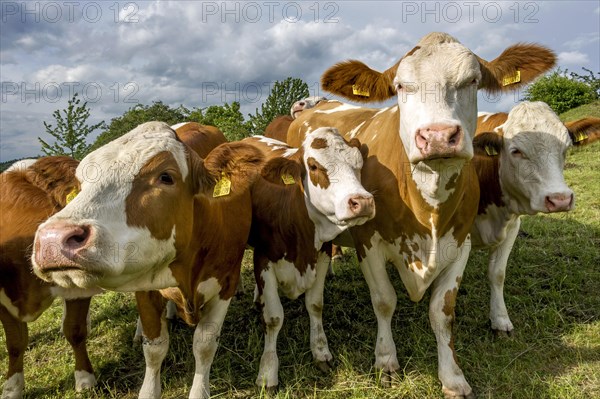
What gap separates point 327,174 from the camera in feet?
13.3

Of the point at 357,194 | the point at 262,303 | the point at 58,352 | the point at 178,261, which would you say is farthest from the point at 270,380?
the point at 58,352

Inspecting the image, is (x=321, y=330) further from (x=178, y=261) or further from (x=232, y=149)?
(x=232, y=149)

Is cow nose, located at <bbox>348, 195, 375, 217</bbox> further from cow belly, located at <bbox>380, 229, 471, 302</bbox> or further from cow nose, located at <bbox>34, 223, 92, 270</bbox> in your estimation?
cow nose, located at <bbox>34, 223, 92, 270</bbox>

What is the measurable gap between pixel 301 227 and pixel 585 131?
10.6 ft

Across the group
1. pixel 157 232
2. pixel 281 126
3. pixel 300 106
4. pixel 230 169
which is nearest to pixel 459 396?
pixel 230 169

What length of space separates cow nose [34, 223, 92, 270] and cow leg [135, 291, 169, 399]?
124cm

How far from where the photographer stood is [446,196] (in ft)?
11.7

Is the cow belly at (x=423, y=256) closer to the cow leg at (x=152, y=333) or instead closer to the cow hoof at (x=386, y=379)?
the cow hoof at (x=386, y=379)

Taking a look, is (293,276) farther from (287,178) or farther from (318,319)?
(287,178)

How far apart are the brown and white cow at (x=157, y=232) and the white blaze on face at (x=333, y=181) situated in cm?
68

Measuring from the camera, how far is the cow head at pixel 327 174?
3805mm

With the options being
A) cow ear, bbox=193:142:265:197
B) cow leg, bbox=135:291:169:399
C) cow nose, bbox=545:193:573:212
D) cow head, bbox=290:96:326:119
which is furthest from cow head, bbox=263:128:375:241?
cow head, bbox=290:96:326:119

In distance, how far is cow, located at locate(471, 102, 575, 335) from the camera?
4266 mm

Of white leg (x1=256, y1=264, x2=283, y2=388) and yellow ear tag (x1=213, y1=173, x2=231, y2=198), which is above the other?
yellow ear tag (x1=213, y1=173, x2=231, y2=198)
